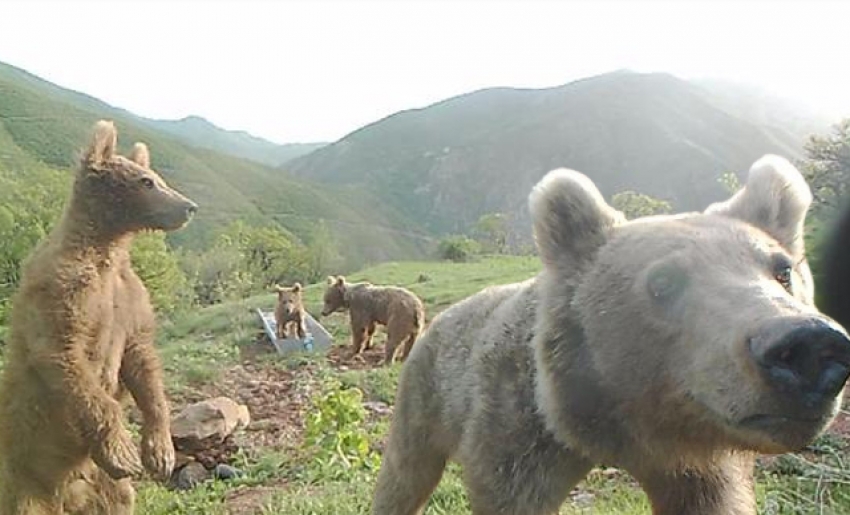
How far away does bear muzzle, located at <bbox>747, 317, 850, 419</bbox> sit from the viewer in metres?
1.80

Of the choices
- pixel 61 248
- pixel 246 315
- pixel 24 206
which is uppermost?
pixel 61 248

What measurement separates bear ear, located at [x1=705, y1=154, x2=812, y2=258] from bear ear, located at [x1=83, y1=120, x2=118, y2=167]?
107 inches

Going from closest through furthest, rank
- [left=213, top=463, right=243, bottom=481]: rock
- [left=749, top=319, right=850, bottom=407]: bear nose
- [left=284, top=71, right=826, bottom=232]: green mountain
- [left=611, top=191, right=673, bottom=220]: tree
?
[left=749, top=319, right=850, bottom=407]: bear nose < [left=213, top=463, right=243, bottom=481]: rock < [left=611, top=191, right=673, bottom=220]: tree < [left=284, top=71, right=826, bottom=232]: green mountain

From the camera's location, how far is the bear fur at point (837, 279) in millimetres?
5734

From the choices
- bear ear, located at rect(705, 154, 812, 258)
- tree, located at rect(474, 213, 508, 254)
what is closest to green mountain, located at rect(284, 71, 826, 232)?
tree, located at rect(474, 213, 508, 254)

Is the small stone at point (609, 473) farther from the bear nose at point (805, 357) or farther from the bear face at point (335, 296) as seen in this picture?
the bear face at point (335, 296)

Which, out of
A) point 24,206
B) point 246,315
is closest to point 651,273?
point 246,315

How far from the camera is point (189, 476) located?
6.98 meters

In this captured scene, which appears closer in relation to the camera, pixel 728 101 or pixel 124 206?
pixel 124 206

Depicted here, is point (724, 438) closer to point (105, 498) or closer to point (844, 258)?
point (105, 498)

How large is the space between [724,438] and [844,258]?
433 centimetres

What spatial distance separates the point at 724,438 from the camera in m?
2.24

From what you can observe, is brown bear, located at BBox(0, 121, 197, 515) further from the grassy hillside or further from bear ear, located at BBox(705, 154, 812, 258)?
bear ear, located at BBox(705, 154, 812, 258)

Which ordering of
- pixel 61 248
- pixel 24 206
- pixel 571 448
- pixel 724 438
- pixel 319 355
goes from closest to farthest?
pixel 724 438 < pixel 571 448 < pixel 61 248 < pixel 319 355 < pixel 24 206
